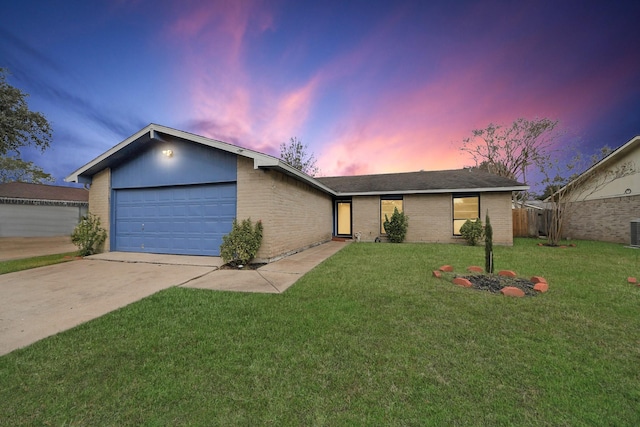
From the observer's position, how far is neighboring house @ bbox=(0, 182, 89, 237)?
682 inches

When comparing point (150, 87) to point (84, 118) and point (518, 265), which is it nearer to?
point (518, 265)

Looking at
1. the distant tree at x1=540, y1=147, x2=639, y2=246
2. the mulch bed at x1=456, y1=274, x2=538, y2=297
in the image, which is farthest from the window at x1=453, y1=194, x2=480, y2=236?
the mulch bed at x1=456, y1=274, x2=538, y2=297

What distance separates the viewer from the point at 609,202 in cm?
1236

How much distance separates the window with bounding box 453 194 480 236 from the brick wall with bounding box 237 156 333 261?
25.5ft

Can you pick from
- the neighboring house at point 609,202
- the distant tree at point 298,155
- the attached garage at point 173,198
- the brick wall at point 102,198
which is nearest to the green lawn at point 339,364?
the attached garage at point 173,198

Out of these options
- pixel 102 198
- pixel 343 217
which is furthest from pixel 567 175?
pixel 102 198

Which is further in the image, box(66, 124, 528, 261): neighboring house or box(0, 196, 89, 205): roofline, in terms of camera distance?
box(0, 196, 89, 205): roofline

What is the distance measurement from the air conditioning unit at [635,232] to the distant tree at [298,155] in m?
23.7

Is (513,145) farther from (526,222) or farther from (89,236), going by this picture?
(89,236)

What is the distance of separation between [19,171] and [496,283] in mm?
49343

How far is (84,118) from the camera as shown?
988 inches

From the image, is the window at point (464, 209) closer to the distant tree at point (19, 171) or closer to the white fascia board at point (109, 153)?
the white fascia board at point (109, 153)

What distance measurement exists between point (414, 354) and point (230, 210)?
6.58 metres

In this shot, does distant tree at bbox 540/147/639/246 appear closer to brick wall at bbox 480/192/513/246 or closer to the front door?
brick wall at bbox 480/192/513/246
